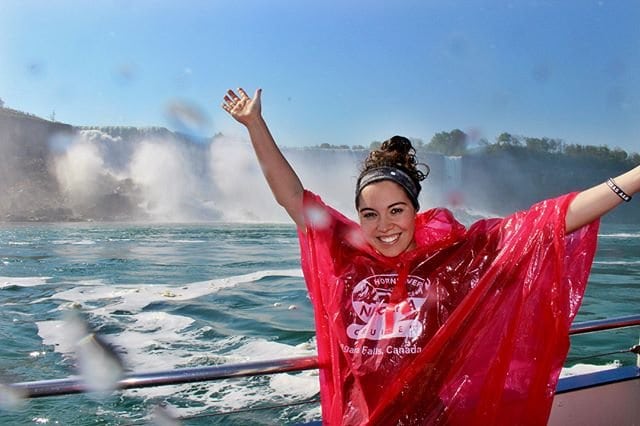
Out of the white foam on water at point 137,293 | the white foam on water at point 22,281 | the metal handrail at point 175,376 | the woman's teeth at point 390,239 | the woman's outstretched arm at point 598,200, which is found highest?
the woman's outstretched arm at point 598,200

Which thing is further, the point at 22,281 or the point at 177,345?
the point at 22,281

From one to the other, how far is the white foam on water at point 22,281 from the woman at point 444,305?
56.4 ft

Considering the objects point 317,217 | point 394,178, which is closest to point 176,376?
point 317,217

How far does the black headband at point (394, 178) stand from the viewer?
1.69m

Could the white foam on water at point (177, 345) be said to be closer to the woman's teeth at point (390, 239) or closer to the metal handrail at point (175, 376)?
the metal handrail at point (175, 376)

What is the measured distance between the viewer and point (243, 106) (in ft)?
6.17

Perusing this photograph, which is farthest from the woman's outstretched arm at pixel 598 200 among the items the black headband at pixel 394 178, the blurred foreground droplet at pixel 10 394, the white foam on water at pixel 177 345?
the blurred foreground droplet at pixel 10 394

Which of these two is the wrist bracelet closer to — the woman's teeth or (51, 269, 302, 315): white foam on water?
the woman's teeth

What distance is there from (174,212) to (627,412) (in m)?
50.0

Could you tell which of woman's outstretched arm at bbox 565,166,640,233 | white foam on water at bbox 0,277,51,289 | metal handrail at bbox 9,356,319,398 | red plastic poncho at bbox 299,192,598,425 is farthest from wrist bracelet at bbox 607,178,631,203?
white foam on water at bbox 0,277,51,289

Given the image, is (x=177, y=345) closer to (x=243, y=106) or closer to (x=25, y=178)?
(x=243, y=106)

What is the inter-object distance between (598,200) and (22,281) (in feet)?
61.3

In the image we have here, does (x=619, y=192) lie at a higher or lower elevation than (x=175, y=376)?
higher

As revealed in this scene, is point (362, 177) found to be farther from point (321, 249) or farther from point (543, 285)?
point (543, 285)
